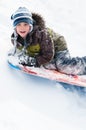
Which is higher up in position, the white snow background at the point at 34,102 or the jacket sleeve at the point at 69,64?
the jacket sleeve at the point at 69,64

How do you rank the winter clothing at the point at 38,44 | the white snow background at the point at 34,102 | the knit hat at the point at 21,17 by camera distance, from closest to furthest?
the white snow background at the point at 34,102 < the knit hat at the point at 21,17 < the winter clothing at the point at 38,44

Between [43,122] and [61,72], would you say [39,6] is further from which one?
[43,122]

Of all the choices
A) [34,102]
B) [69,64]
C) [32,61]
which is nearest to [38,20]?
[32,61]

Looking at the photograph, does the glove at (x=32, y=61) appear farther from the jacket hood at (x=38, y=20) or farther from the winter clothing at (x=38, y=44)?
the jacket hood at (x=38, y=20)

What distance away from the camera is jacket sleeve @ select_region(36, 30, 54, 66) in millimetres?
3797

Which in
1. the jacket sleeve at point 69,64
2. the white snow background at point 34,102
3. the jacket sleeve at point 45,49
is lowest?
the white snow background at point 34,102

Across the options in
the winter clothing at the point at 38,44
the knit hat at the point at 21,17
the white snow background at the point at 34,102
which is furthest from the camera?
the winter clothing at the point at 38,44

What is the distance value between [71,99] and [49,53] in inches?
19.5

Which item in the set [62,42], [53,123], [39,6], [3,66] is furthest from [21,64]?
[39,6]

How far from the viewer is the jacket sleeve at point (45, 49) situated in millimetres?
3797

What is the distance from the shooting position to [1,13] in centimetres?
544

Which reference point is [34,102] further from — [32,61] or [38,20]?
[38,20]

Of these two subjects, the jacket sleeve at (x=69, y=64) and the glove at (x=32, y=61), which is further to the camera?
the jacket sleeve at (x=69, y=64)

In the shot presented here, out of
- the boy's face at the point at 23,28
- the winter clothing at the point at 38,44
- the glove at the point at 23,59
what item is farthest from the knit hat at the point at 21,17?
the glove at the point at 23,59
